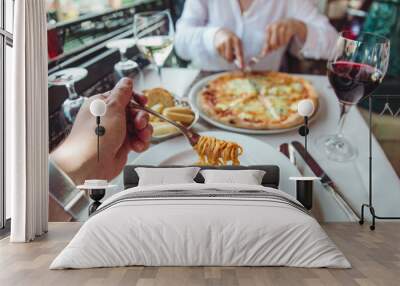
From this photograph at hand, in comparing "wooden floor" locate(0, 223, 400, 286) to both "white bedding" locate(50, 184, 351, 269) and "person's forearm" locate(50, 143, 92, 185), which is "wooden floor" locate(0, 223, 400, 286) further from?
"person's forearm" locate(50, 143, 92, 185)

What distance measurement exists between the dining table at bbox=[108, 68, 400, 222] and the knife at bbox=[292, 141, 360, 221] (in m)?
0.04

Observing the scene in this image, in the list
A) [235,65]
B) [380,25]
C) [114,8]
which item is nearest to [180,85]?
[235,65]

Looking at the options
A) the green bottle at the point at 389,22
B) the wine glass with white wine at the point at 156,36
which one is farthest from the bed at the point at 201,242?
the green bottle at the point at 389,22

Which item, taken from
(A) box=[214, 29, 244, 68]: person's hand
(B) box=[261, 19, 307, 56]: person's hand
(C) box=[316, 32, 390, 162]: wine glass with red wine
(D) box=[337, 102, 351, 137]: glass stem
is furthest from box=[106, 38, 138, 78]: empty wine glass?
(D) box=[337, 102, 351, 137]: glass stem

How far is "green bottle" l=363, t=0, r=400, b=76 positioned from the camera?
265 inches

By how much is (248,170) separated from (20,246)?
2483 millimetres

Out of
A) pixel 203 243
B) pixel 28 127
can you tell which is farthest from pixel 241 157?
pixel 203 243

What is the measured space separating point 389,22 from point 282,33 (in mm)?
1264

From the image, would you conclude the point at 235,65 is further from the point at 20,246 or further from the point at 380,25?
the point at 20,246

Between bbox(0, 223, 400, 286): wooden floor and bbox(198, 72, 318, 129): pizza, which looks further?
bbox(198, 72, 318, 129): pizza

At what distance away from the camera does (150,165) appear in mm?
6508

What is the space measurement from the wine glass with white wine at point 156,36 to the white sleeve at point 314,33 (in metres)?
1.45

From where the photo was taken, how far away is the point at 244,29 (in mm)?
6703

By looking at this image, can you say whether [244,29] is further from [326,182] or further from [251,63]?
[326,182]
